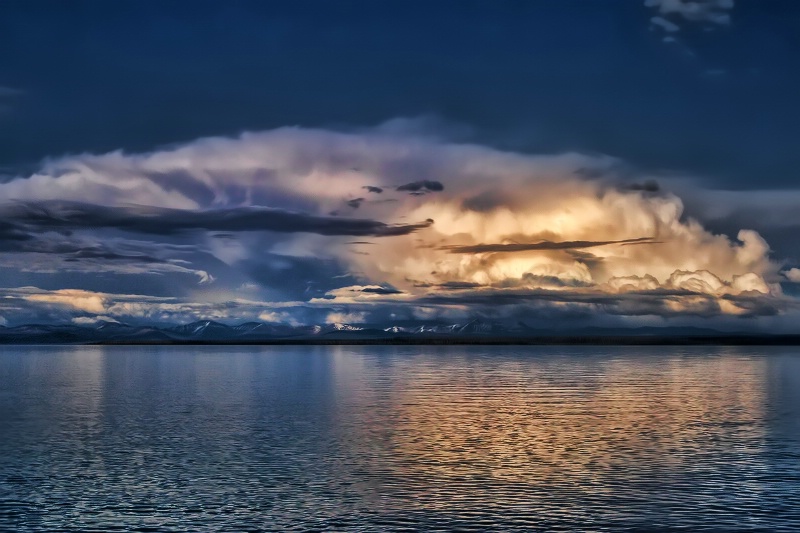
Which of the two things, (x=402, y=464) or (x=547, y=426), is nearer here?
(x=402, y=464)

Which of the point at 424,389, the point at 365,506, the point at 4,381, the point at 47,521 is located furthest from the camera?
the point at 4,381

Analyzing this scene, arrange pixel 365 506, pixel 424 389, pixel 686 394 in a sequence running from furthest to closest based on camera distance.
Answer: pixel 424 389 → pixel 686 394 → pixel 365 506

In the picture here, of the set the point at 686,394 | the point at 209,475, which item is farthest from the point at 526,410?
the point at 209,475

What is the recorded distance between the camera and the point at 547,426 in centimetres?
7000

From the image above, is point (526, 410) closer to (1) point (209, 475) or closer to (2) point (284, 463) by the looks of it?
(2) point (284, 463)

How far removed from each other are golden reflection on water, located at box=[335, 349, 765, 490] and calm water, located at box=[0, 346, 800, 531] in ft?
0.72

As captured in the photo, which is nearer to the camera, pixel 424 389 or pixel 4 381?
pixel 424 389

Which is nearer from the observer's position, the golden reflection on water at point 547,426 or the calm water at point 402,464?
the calm water at point 402,464

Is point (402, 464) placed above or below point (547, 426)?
below

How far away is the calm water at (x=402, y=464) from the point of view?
37688 millimetres

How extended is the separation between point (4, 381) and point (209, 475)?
378 feet

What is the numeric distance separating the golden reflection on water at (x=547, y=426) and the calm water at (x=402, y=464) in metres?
0.22

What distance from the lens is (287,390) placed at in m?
120

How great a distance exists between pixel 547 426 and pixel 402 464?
22.3 metres
